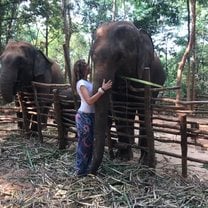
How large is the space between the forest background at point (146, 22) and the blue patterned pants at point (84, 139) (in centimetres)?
993

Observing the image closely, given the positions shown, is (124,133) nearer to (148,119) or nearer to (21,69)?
(148,119)

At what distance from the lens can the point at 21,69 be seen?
8938 millimetres

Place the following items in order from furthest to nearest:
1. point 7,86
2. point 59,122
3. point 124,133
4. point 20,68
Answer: point 20,68 → point 7,86 → point 59,122 → point 124,133

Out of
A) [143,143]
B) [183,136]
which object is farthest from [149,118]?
[143,143]

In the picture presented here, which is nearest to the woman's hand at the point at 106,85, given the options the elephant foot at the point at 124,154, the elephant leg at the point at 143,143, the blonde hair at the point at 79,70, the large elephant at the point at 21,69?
the blonde hair at the point at 79,70

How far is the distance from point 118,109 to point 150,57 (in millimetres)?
948

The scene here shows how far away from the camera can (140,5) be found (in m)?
16.4

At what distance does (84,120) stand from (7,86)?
3.22 m

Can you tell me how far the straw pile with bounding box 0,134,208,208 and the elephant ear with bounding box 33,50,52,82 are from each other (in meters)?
2.72

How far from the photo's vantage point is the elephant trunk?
841cm

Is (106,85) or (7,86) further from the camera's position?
(7,86)

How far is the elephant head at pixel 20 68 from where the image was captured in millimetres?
8477

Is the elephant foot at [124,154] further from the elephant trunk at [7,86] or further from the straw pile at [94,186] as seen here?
the elephant trunk at [7,86]

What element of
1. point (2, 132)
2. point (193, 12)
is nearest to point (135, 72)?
point (2, 132)
